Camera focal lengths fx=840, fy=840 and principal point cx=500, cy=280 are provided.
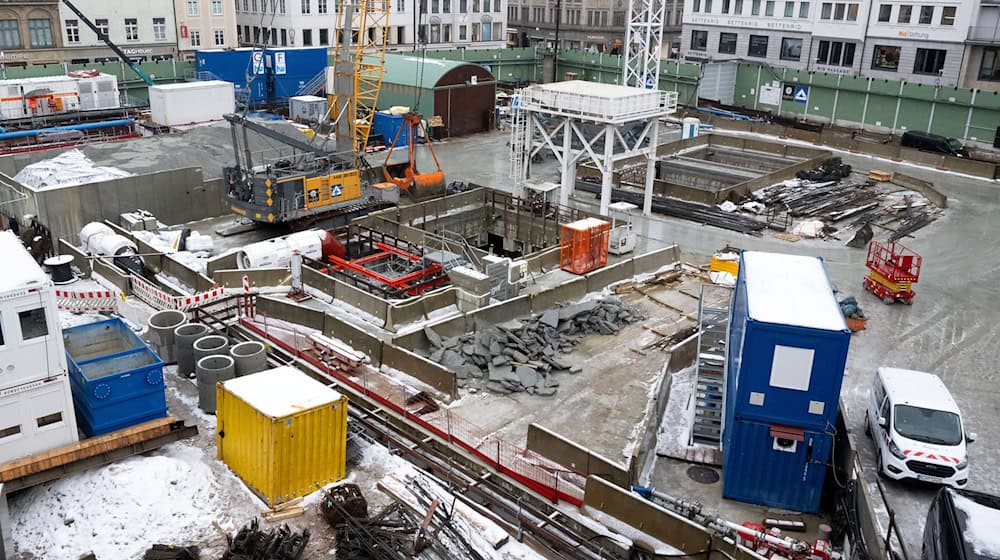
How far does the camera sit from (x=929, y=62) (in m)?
55.8

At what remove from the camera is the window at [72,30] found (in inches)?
2069

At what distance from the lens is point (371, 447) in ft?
54.2

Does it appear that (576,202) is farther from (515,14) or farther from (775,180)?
(515,14)

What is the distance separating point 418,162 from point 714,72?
25724 millimetres

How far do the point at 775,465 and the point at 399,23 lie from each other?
59.7 m

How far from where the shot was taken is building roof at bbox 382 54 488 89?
158ft

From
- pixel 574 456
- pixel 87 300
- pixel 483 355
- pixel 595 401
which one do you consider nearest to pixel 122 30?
pixel 87 300

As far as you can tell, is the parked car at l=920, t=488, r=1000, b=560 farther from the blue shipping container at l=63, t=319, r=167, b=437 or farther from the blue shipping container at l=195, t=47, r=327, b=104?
the blue shipping container at l=195, t=47, r=327, b=104

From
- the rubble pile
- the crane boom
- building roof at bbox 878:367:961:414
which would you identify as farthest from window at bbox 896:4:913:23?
the crane boom

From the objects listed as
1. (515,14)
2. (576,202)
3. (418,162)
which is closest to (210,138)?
(418,162)

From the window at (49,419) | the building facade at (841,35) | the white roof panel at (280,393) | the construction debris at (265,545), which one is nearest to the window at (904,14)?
the building facade at (841,35)

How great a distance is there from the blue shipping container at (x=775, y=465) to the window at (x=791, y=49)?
171 feet

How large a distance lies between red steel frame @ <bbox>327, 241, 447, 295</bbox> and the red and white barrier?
276 inches

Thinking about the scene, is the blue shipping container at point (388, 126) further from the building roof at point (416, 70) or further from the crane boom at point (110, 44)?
the crane boom at point (110, 44)
